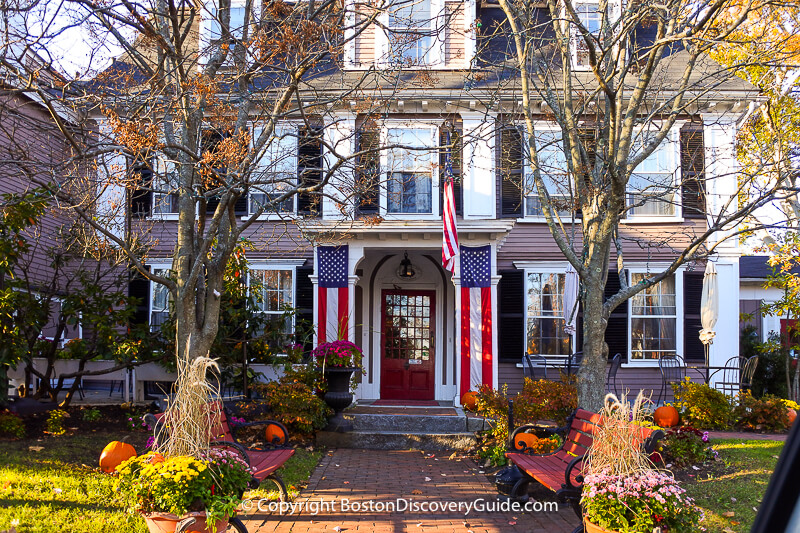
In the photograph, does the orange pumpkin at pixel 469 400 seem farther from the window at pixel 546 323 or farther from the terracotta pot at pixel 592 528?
the terracotta pot at pixel 592 528

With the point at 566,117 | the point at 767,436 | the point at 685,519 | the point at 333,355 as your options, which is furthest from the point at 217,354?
the point at 767,436

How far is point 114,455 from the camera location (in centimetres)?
617

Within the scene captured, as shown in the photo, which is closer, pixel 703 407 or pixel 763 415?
pixel 703 407

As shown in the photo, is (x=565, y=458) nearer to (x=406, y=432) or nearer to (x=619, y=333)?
(x=406, y=432)

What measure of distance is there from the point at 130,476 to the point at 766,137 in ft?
37.0

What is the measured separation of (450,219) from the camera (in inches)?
385

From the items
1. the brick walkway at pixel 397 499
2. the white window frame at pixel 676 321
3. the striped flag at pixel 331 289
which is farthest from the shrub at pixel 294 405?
the white window frame at pixel 676 321

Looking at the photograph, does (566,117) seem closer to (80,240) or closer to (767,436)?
(767,436)

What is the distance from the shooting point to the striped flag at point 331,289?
11.4m

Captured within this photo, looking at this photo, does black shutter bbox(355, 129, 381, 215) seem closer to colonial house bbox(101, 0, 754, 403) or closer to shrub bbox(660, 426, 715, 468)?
colonial house bbox(101, 0, 754, 403)

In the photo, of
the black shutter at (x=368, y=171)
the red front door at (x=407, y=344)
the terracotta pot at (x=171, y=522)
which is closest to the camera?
the terracotta pot at (x=171, y=522)

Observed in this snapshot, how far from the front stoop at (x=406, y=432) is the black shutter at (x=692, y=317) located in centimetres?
523

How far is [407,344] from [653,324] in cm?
505

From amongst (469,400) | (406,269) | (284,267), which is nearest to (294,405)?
(469,400)
